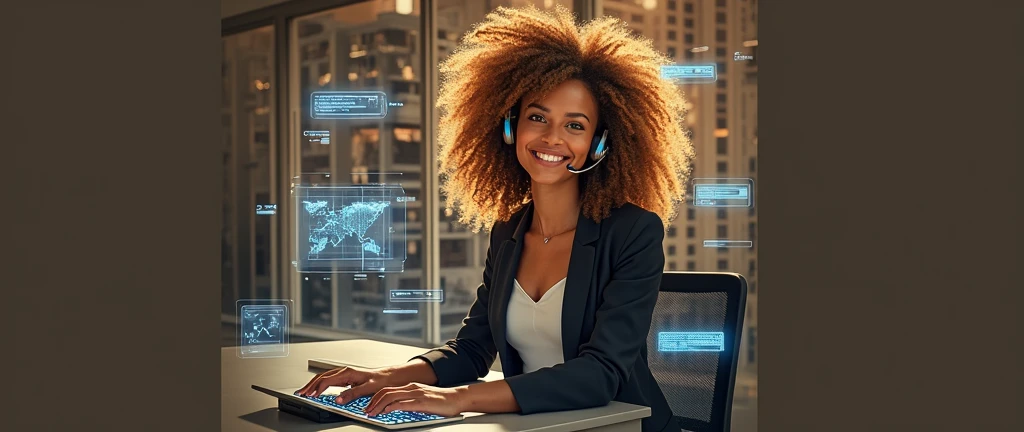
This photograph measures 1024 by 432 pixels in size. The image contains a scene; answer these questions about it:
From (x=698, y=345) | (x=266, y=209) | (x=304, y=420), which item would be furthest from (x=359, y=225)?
(x=304, y=420)

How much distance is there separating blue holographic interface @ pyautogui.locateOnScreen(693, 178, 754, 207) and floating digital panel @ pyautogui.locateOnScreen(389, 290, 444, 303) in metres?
1.46

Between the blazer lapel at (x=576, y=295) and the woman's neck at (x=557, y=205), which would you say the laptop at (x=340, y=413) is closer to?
the blazer lapel at (x=576, y=295)

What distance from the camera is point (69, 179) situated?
671 millimetres

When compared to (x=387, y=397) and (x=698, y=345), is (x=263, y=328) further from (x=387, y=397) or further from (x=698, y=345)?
(x=387, y=397)

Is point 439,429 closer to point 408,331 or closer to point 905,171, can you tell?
point 905,171

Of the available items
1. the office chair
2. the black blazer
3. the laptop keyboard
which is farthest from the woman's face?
the laptop keyboard

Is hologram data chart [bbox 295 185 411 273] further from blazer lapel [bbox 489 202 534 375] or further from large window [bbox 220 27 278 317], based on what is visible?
blazer lapel [bbox 489 202 534 375]

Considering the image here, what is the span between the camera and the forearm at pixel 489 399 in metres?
1.51

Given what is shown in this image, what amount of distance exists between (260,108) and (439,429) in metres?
4.13

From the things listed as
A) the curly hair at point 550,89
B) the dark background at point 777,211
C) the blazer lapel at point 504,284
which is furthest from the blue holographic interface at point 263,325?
the dark background at point 777,211

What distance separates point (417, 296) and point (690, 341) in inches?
115

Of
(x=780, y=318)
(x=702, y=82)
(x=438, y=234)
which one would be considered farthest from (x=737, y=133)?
(x=780, y=318)

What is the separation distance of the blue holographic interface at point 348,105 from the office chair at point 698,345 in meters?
3.01

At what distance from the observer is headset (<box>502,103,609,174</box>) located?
195cm
